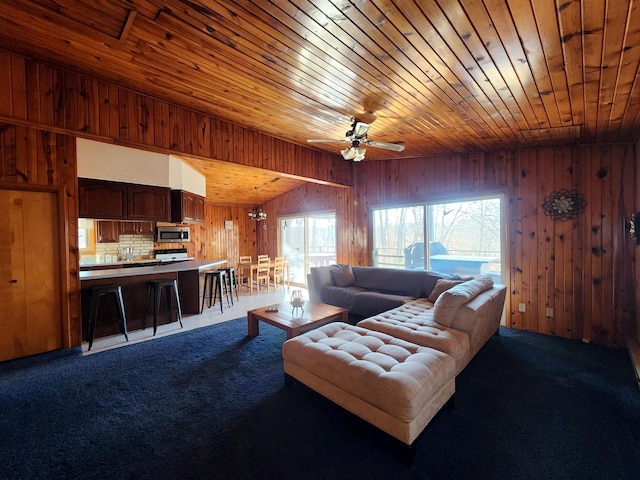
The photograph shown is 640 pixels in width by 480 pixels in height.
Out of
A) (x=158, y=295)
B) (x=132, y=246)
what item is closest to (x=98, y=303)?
(x=158, y=295)

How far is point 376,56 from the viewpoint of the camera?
6.77 ft

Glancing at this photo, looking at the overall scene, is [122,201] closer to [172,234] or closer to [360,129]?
[172,234]

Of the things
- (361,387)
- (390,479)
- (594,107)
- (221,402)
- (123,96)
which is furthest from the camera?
(123,96)

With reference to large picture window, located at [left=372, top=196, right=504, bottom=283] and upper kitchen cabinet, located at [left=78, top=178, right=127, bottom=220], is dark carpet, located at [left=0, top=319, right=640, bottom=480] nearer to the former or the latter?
large picture window, located at [left=372, top=196, right=504, bottom=283]

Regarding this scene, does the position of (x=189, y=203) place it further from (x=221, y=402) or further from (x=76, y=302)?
(x=221, y=402)

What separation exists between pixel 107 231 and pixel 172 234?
1222 mm

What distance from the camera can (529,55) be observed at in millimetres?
1822

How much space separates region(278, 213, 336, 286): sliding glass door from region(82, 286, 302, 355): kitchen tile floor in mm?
1364

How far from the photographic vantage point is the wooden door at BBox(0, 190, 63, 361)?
117 inches

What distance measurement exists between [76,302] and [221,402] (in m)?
2.36

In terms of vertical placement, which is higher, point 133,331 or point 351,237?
point 351,237

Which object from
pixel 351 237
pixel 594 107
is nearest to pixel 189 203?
pixel 351 237

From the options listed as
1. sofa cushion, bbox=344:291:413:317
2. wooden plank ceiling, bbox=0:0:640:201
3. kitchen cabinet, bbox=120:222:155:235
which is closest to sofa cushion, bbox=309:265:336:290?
sofa cushion, bbox=344:291:413:317

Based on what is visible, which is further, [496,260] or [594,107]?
[496,260]
